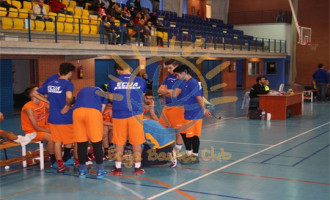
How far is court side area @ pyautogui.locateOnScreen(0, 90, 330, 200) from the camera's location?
225 inches

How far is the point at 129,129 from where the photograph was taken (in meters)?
6.59

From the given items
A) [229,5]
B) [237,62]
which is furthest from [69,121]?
[229,5]

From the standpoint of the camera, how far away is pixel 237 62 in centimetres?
3334

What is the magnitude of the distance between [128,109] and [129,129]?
0.34m

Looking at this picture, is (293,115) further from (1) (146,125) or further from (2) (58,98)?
(2) (58,98)

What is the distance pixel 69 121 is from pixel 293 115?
1016 centimetres

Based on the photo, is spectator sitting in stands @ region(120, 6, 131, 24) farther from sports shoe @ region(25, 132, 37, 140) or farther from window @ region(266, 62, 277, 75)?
window @ region(266, 62, 277, 75)

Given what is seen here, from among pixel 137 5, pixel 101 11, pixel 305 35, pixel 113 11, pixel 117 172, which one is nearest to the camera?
pixel 117 172

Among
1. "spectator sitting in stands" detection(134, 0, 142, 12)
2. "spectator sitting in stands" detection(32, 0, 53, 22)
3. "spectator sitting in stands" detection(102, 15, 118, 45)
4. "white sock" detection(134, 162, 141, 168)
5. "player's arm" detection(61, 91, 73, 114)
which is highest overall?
"spectator sitting in stands" detection(134, 0, 142, 12)

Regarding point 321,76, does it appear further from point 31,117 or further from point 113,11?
point 31,117

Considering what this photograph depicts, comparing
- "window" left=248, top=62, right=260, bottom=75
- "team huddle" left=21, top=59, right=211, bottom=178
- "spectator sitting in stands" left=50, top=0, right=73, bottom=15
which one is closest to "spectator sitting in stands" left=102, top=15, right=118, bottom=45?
"spectator sitting in stands" left=50, top=0, right=73, bottom=15

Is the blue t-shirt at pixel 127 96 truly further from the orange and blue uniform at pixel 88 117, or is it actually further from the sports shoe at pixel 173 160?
the sports shoe at pixel 173 160

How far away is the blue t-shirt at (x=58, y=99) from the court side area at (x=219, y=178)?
3.10ft

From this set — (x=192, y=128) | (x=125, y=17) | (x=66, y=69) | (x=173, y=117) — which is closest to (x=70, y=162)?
(x=66, y=69)
